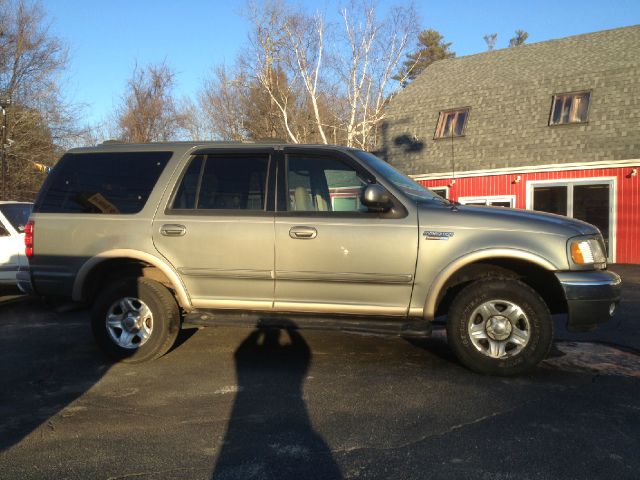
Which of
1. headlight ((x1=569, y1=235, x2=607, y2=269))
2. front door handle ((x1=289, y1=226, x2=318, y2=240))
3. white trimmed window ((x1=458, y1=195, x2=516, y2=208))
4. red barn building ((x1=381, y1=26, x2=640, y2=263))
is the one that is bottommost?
headlight ((x1=569, y1=235, x2=607, y2=269))

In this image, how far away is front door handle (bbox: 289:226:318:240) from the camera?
4574mm

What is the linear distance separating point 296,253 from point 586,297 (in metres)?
2.35

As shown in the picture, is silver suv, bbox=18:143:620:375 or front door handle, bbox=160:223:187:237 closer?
silver suv, bbox=18:143:620:375

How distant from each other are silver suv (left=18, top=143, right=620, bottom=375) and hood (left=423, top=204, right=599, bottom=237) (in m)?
0.01

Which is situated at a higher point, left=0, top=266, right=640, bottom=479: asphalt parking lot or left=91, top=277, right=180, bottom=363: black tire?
left=91, top=277, right=180, bottom=363: black tire

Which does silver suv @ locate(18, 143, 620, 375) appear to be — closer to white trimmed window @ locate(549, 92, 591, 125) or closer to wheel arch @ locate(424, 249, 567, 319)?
wheel arch @ locate(424, 249, 567, 319)

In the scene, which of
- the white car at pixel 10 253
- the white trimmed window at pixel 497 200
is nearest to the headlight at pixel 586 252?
the white car at pixel 10 253

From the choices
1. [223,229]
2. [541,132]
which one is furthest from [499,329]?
[541,132]

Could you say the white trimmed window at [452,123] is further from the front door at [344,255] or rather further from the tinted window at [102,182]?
the tinted window at [102,182]

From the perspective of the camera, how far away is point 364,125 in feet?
83.0

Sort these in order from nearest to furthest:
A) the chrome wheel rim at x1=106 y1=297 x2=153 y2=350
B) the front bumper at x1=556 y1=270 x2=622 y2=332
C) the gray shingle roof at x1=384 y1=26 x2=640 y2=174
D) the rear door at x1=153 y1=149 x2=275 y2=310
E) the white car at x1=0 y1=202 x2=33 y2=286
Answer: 1. the front bumper at x1=556 y1=270 x2=622 y2=332
2. the rear door at x1=153 y1=149 x2=275 y2=310
3. the chrome wheel rim at x1=106 y1=297 x2=153 y2=350
4. the white car at x1=0 y1=202 x2=33 y2=286
5. the gray shingle roof at x1=384 y1=26 x2=640 y2=174

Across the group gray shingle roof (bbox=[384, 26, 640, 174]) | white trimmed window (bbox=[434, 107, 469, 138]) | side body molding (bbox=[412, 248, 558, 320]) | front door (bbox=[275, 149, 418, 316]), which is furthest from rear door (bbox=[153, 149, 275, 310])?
white trimmed window (bbox=[434, 107, 469, 138])

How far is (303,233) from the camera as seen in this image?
459cm

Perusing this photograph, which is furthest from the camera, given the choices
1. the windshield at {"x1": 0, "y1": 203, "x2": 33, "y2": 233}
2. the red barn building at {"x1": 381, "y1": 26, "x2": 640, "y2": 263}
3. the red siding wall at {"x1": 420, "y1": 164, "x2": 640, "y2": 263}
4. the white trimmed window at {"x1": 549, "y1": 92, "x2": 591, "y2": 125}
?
the white trimmed window at {"x1": 549, "y1": 92, "x2": 591, "y2": 125}
